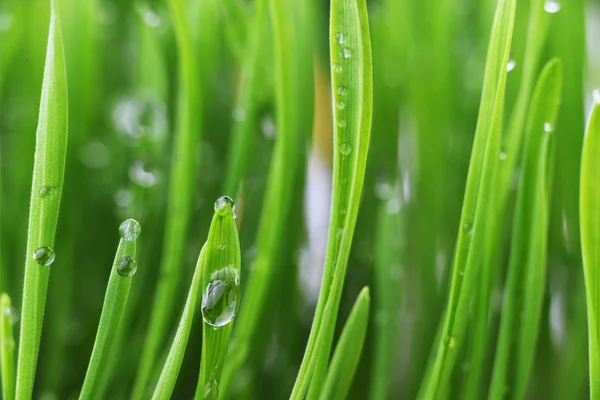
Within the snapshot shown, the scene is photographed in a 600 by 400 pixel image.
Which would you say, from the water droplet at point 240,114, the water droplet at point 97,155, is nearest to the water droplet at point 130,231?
the water droplet at point 240,114

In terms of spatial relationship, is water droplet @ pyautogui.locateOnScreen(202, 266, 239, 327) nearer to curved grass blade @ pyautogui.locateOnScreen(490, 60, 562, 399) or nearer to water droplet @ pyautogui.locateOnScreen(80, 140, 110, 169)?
curved grass blade @ pyautogui.locateOnScreen(490, 60, 562, 399)

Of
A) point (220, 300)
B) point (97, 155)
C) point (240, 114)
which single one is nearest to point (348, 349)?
point (220, 300)

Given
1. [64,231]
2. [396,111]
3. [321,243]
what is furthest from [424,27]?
[64,231]

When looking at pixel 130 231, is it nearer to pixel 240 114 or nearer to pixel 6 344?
pixel 6 344

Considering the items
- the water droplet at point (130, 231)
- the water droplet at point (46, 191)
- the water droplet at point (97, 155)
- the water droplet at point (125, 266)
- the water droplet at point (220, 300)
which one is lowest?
the water droplet at point (220, 300)

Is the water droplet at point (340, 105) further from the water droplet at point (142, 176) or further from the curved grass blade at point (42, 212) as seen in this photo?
the water droplet at point (142, 176)

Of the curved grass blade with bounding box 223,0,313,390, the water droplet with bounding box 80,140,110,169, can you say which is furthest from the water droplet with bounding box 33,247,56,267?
the water droplet with bounding box 80,140,110,169

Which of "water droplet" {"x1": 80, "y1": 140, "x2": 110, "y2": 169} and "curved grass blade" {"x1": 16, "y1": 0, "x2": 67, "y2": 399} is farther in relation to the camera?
"water droplet" {"x1": 80, "y1": 140, "x2": 110, "y2": 169}
